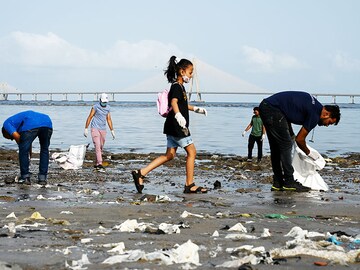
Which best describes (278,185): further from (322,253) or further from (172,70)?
(322,253)

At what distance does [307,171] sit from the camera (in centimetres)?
1013

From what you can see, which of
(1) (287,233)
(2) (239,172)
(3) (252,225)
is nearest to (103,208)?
(3) (252,225)

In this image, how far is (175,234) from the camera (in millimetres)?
5469

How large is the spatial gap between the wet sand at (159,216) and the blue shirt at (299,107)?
39.3 inches

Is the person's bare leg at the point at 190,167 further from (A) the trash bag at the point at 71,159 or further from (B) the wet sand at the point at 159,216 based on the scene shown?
(A) the trash bag at the point at 71,159

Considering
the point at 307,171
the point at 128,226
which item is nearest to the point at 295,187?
the point at 307,171

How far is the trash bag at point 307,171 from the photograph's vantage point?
9969 millimetres

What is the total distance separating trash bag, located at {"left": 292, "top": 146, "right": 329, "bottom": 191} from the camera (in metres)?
9.97

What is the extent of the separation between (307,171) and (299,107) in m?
1.15

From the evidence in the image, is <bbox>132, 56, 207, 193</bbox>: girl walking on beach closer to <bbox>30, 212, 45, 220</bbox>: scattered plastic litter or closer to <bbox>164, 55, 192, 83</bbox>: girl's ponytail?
<bbox>164, 55, 192, 83</bbox>: girl's ponytail

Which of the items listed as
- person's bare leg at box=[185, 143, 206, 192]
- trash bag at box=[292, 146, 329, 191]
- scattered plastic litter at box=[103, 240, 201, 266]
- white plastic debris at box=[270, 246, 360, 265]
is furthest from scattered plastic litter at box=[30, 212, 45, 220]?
trash bag at box=[292, 146, 329, 191]

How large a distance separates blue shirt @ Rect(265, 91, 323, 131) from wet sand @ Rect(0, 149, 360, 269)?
3.28ft

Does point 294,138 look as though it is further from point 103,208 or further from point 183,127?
point 103,208

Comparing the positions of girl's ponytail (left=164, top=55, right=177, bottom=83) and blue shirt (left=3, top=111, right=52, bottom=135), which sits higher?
girl's ponytail (left=164, top=55, right=177, bottom=83)
